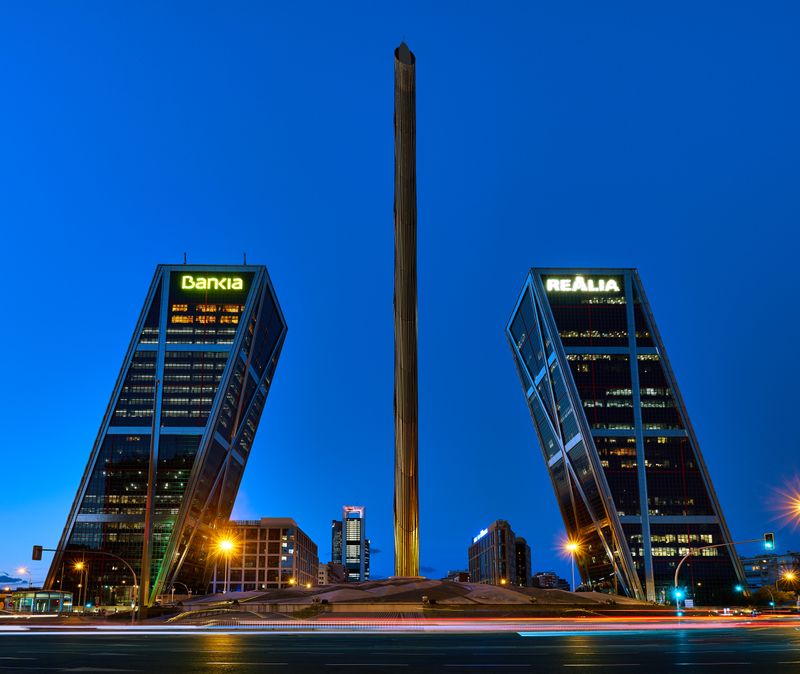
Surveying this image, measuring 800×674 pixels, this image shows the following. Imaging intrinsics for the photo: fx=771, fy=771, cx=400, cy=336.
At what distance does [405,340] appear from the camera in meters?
87.2

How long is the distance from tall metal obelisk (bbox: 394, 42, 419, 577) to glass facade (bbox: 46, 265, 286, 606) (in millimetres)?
80765

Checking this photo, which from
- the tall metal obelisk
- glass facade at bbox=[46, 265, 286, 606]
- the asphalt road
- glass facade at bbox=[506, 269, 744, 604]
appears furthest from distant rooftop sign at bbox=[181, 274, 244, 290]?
the asphalt road

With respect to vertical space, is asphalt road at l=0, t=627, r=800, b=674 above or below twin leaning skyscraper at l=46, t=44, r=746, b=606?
below

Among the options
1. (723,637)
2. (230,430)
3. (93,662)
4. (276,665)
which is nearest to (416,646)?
(276,665)

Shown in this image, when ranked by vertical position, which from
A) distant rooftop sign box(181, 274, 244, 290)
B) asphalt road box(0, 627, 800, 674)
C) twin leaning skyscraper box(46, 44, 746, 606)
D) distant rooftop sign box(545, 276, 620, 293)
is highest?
distant rooftop sign box(181, 274, 244, 290)

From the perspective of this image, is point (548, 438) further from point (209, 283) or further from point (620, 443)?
point (209, 283)

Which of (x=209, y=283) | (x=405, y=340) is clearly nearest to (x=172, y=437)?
(x=209, y=283)

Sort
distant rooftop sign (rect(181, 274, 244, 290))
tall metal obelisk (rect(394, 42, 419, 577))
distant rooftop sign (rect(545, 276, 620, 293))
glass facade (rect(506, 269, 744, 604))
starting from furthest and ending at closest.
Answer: distant rooftop sign (rect(181, 274, 244, 290)) → distant rooftop sign (rect(545, 276, 620, 293)) → glass facade (rect(506, 269, 744, 604)) → tall metal obelisk (rect(394, 42, 419, 577))

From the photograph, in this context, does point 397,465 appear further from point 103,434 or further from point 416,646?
point 103,434

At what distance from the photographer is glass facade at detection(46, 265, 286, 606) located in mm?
155000

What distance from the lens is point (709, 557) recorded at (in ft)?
479

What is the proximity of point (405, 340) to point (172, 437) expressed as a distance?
3492 inches

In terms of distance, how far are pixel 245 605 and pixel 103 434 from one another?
10911 cm

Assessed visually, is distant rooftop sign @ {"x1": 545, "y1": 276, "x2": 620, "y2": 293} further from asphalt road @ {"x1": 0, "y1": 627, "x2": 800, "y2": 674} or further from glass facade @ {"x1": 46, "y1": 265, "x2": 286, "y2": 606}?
asphalt road @ {"x1": 0, "y1": 627, "x2": 800, "y2": 674}
